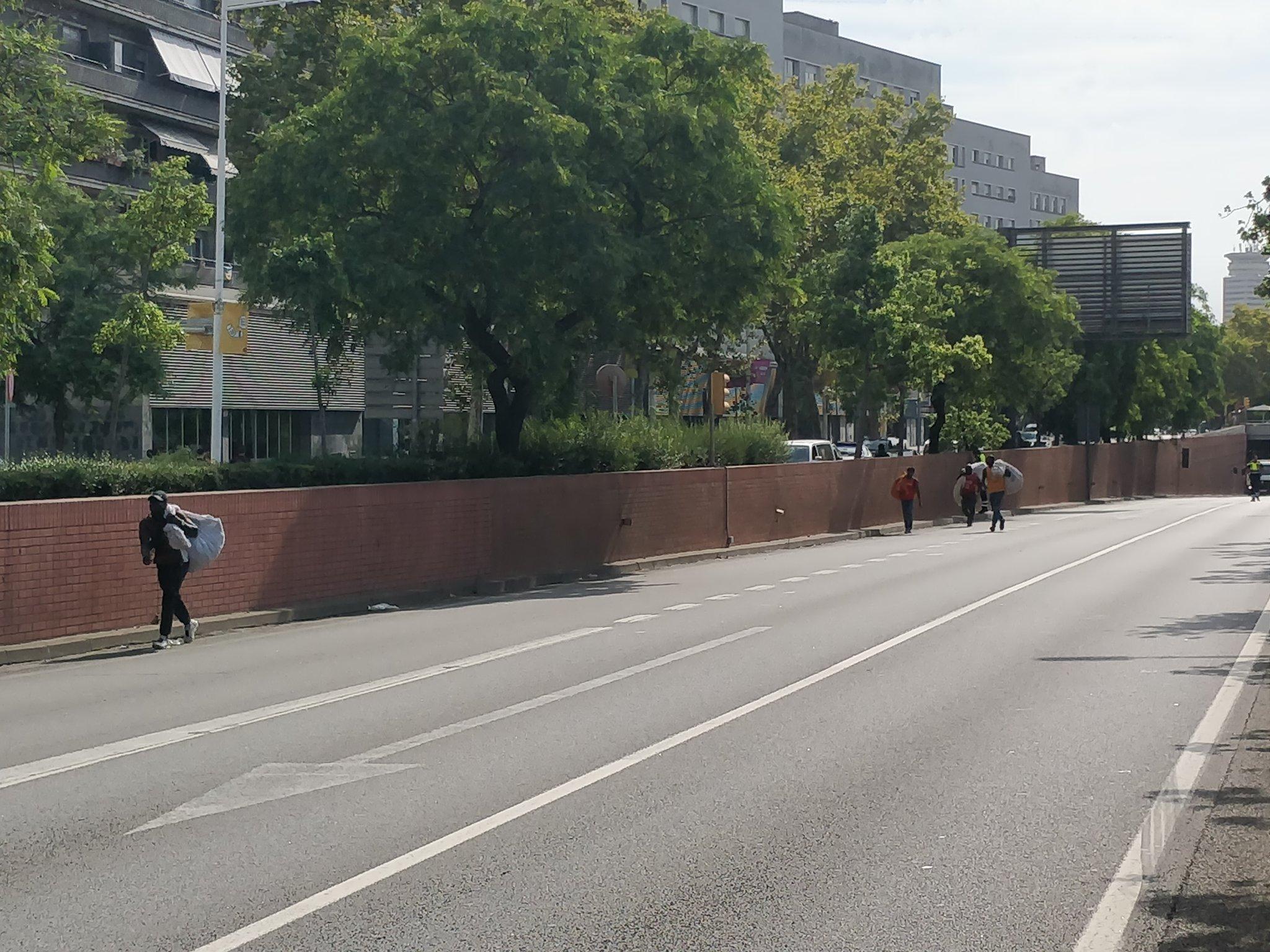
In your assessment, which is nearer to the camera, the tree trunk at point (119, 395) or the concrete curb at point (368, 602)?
the concrete curb at point (368, 602)

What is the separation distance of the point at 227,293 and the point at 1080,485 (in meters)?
37.8

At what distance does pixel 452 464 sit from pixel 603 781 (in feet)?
54.8

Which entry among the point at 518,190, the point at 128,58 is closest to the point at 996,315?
the point at 128,58

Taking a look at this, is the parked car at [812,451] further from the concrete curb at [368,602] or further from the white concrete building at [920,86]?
the white concrete building at [920,86]

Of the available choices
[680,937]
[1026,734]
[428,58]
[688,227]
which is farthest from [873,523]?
[680,937]

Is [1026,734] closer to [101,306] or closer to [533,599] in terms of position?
[533,599]

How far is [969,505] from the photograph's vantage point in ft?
149

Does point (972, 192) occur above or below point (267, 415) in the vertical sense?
above

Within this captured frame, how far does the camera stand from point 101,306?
36.8 metres

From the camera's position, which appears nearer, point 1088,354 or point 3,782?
point 3,782

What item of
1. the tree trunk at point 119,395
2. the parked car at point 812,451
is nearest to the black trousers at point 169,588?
the tree trunk at point 119,395

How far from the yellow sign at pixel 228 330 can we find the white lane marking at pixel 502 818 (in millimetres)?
16488

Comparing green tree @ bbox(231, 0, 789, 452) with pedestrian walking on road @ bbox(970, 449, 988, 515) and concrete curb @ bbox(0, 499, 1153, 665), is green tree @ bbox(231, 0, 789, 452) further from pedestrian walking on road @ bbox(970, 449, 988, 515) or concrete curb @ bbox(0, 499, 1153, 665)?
pedestrian walking on road @ bbox(970, 449, 988, 515)

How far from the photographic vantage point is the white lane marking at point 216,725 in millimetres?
9984
